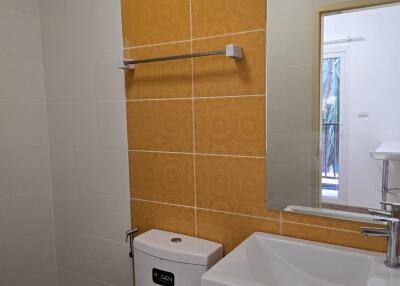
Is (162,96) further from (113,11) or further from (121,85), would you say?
(113,11)

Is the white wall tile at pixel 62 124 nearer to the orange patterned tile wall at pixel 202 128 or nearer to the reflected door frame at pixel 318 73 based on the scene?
the orange patterned tile wall at pixel 202 128

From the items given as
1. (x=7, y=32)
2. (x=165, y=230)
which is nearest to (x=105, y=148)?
(x=165, y=230)

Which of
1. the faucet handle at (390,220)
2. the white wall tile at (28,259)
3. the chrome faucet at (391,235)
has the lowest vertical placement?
the white wall tile at (28,259)

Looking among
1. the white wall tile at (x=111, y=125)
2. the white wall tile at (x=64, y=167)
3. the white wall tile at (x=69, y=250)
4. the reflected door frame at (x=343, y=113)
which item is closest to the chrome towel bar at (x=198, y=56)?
the white wall tile at (x=111, y=125)

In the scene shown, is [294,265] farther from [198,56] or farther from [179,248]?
[198,56]

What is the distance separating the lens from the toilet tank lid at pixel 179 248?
1.30m

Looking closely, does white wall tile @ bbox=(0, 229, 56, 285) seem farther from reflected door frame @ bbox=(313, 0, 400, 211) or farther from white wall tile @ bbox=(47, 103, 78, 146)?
reflected door frame @ bbox=(313, 0, 400, 211)

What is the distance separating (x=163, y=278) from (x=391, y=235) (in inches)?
32.4

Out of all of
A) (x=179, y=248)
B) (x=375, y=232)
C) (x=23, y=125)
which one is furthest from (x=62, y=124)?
(x=375, y=232)

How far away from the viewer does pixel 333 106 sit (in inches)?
46.8

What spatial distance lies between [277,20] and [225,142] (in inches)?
19.2

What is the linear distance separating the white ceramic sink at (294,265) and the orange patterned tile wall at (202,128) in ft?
0.21

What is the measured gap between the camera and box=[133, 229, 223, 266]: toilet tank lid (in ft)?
4.26

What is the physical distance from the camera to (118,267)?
1.72 metres
